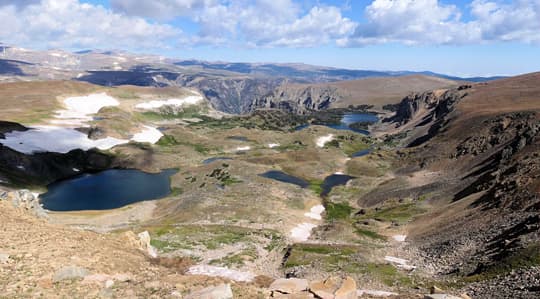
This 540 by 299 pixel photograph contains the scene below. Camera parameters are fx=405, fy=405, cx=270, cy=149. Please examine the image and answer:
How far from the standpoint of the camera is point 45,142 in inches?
7077

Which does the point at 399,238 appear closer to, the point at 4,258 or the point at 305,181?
the point at 305,181

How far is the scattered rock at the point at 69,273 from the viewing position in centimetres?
2947

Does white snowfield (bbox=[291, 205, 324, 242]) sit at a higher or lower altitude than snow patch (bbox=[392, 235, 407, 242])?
lower

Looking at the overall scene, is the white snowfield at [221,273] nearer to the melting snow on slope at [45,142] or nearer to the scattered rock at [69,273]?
the scattered rock at [69,273]

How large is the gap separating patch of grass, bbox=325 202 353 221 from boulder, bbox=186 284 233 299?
8342 cm

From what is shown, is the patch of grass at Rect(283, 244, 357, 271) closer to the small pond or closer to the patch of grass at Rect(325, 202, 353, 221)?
the patch of grass at Rect(325, 202, 353, 221)

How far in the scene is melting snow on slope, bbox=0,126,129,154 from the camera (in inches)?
6447

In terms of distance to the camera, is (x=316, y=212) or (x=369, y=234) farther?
(x=316, y=212)

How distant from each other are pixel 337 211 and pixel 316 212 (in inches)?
250

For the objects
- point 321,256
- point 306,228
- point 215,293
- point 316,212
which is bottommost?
point 316,212

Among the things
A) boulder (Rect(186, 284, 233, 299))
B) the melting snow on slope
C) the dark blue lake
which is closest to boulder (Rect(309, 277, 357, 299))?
boulder (Rect(186, 284, 233, 299))

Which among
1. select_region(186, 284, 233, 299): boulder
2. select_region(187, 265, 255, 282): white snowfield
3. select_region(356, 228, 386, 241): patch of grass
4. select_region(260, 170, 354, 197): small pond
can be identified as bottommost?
select_region(260, 170, 354, 197): small pond

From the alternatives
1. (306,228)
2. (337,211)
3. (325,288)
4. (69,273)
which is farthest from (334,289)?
(337,211)

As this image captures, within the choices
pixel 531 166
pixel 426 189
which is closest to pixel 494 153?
pixel 426 189
